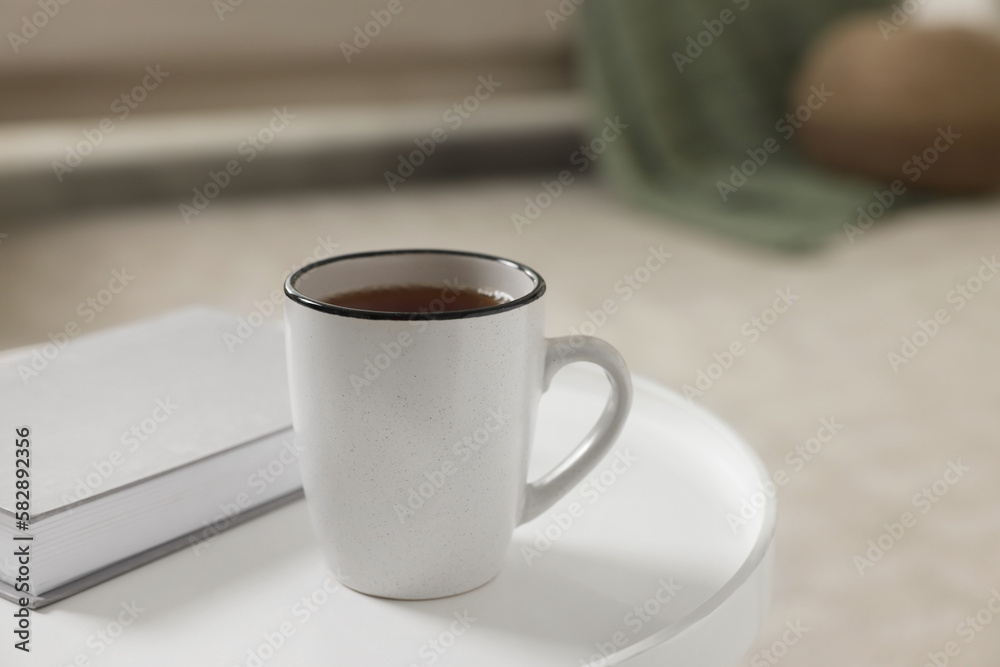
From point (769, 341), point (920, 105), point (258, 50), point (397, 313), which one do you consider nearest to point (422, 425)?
point (397, 313)

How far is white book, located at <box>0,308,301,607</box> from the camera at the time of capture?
0.39m

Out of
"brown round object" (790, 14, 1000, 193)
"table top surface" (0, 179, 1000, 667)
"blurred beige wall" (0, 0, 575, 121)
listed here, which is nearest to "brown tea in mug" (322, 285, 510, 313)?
"table top surface" (0, 179, 1000, 667)

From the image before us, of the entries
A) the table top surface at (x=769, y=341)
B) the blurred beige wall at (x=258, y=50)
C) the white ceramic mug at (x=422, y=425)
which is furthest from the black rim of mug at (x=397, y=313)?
the blurred beige wall at (x=258, y=50)

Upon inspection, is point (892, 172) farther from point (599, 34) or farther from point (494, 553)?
point (494, 553)

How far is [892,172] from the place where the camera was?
2.15 metres

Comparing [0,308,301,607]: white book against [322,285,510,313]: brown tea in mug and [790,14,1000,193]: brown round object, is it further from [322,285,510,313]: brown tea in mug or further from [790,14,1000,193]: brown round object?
[790,14,1000,193]: brown round object

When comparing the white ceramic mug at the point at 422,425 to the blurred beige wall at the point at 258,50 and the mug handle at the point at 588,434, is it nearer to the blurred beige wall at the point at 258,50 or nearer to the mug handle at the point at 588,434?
the mug handle at the point at 588,434

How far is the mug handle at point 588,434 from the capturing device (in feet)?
1.36

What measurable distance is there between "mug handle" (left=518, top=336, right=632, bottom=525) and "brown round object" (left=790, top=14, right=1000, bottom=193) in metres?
1.94

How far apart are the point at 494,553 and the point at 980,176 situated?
2054 mm

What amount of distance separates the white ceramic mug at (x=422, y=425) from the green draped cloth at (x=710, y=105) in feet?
5.17

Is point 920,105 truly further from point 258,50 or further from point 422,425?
point 422,425

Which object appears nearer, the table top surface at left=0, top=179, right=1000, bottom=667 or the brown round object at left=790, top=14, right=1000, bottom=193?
the table top surface at left=0, top=179, right=1000, bottom=667

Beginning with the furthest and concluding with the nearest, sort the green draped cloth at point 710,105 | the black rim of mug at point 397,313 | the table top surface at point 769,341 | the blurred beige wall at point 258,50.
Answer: the green draped cloth at point 710,105 < the blurred beige wall at point 258,50 < the table top surface at point 769,341 < the black rim of mug at point 397,313
